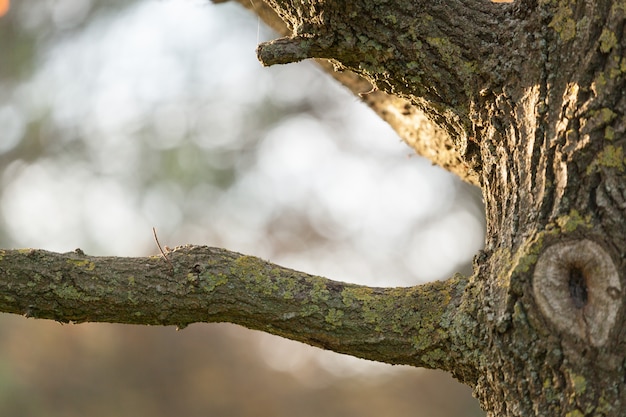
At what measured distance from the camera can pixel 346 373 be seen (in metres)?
8.69

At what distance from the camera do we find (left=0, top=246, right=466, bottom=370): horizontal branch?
127cm

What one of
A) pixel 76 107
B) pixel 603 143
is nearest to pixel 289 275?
pixel 603 143

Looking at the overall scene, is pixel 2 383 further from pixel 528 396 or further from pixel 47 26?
pixel 528 396

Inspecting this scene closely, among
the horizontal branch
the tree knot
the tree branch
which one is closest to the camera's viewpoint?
the tree knot

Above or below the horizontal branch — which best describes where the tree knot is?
below

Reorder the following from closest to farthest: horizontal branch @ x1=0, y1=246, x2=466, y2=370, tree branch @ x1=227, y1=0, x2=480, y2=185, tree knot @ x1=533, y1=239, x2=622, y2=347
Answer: tree knot @ x1=533, y1=239, x2=622, y2=347 → horizontal branch @ x1=0, y1=246, x2=466, y2=370 → tree branch @ x1=227, y1=0, x2=480, y2=185

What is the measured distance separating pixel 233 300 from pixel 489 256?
49cm

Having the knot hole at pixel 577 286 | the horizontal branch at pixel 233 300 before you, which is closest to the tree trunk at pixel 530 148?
the knot hole at pixel 577 286

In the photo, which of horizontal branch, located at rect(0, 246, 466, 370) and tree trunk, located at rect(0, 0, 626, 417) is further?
horizontal branch, located at rect(0, 246, 466, 370)

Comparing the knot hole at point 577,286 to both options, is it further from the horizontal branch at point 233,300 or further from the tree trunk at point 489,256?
the horizontal branch at point 233,300

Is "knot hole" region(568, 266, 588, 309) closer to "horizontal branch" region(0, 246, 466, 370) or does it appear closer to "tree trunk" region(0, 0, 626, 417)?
"tree trunk" region(0, 0, 626, 417)

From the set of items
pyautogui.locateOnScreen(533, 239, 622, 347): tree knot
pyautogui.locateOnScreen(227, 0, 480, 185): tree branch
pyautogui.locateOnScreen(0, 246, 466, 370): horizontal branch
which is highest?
pyautogui.locateOnScreen(227, 0, 480, 185): tree branch

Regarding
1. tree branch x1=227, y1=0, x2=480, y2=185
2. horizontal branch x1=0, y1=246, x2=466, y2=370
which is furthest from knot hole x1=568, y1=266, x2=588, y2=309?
tree branch x1=227, y1=0, x2=480, y2=185

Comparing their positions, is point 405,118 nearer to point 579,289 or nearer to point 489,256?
point 489,256
